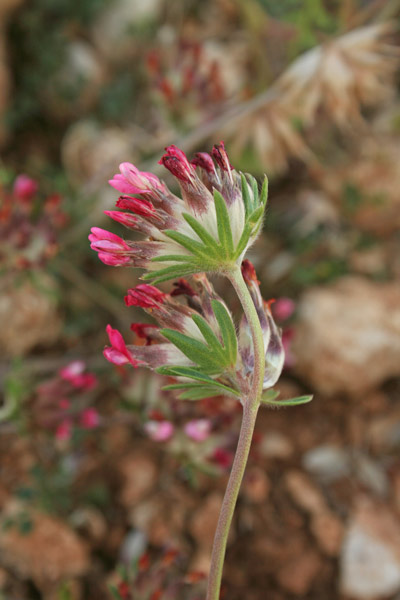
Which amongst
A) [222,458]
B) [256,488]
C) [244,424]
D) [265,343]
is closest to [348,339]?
[256,488]

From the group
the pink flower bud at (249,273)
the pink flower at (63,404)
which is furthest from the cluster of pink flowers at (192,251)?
the pink flower at (63,404)

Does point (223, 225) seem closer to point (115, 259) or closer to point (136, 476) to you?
point (115, 259)

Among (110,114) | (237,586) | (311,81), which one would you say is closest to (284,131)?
(311,81)

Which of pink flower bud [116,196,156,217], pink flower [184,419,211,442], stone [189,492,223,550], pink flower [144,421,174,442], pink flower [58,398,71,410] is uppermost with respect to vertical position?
pink flower bud [116,196,156,217]

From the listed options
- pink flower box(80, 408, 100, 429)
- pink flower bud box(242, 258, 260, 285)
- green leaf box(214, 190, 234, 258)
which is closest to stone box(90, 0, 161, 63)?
pink flower box(80, 408, 100, 429)

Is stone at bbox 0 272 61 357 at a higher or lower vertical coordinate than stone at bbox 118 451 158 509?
higher

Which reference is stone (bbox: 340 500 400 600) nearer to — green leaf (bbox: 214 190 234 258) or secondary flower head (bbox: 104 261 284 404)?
secondary flower head (bbox: 104 261 284 404)
